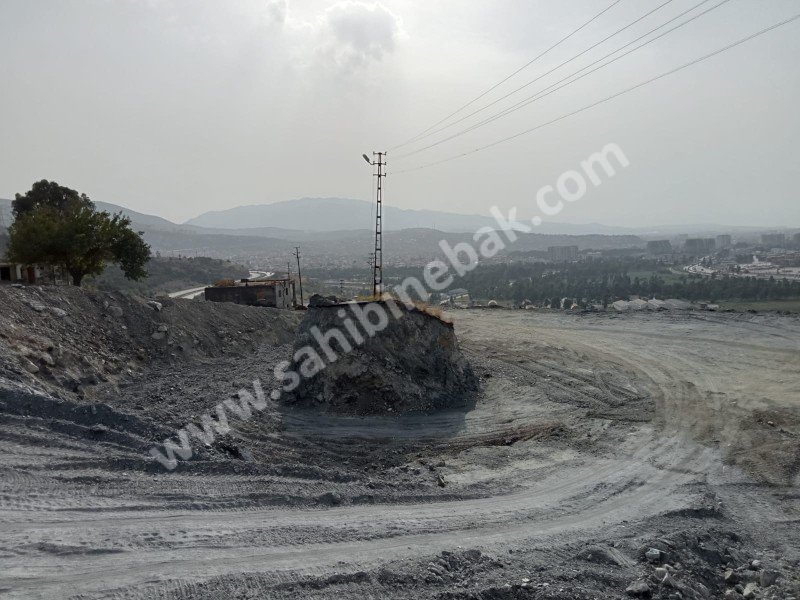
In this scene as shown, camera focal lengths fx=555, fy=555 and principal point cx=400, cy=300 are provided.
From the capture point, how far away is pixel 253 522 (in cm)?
706

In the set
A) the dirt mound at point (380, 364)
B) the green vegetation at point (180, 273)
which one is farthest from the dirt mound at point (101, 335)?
the green vegetation at point (180, 273)

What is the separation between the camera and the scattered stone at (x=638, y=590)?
6014 mm

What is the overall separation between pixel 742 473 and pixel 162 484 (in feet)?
33.0

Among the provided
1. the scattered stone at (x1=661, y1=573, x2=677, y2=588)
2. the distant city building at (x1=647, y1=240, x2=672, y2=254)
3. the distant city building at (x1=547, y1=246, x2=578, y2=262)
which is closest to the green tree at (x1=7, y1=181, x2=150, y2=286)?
the scattered stone at (x1=661, y1=573, x2=677, y2=588)

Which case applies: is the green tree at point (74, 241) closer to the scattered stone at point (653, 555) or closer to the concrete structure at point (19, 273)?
the concrete structure at point (19, 273)

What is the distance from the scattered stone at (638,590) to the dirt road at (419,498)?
0.10 meters

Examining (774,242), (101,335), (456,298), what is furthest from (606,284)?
(774,242)

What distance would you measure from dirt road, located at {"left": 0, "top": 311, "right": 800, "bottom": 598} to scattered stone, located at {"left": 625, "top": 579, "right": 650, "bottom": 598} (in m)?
0.10

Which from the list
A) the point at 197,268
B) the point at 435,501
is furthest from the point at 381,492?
the point at 197,268

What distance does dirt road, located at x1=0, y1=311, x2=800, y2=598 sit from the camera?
5906mm

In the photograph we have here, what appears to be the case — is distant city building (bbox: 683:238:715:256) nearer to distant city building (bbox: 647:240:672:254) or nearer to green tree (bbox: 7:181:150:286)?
distant city building (bbox: 647:240:672:254)

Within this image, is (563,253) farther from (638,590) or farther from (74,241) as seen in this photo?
(638,590)

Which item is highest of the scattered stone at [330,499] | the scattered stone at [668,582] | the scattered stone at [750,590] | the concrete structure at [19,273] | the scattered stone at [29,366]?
the concrete structure at [19,273]

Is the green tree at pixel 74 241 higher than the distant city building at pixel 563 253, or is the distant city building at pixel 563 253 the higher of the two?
the distant city building at pixel 563 253
